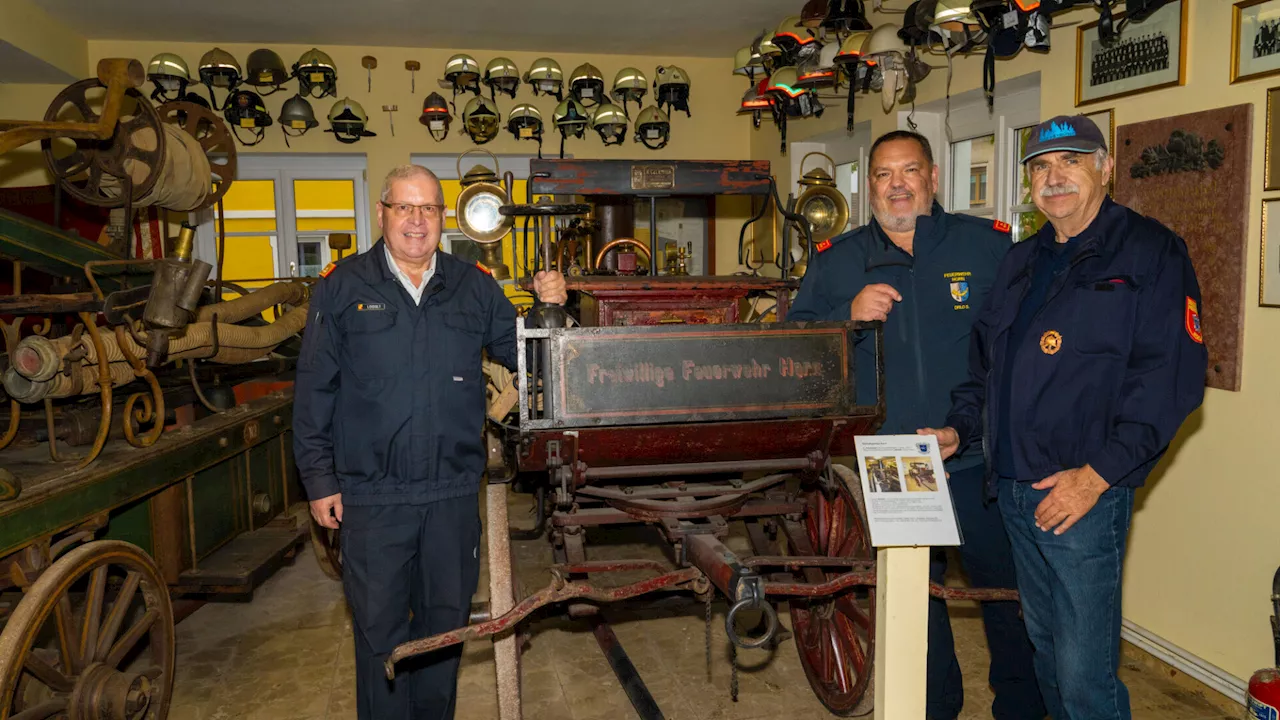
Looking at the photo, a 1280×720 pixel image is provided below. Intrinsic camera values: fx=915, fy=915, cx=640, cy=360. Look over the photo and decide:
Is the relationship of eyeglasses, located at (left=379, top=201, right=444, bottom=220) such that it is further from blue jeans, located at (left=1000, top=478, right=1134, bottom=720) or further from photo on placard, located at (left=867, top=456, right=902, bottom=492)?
blue jeans, located at (left=1000, top=478, right=1134, bottom=720)

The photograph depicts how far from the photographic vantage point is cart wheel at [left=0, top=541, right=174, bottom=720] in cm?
257

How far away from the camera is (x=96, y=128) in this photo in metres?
3.70

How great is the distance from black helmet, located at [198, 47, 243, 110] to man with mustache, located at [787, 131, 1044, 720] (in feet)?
22.7

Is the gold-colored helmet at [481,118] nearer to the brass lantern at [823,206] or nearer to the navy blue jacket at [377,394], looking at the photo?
the brass lantern at [823,206]

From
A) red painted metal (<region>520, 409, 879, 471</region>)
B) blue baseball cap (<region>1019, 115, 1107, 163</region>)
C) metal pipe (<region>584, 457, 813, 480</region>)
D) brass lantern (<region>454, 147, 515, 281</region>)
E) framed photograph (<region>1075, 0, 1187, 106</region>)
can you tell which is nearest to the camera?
blue baseball cap (<region>1019, 115, 1107, 163</region>)

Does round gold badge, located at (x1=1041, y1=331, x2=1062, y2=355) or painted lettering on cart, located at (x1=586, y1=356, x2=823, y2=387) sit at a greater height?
round gold badge, located at (x1=1041, y1=331, x2=1062, y2=355)

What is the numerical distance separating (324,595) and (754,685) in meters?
2.57

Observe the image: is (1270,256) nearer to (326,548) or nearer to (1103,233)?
(1103,233)

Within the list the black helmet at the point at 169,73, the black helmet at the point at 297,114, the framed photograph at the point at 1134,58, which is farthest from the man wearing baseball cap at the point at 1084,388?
the black helmet at the point at 169,73

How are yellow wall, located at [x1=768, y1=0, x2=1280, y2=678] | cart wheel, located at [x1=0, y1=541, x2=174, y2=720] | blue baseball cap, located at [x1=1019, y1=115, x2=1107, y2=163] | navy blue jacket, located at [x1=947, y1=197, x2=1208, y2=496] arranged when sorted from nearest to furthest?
navy blue jacket, located at [x1=947, y1=197, x2=1208, y2=496] → blue baseball cap, located at [x1=1019, y1=115, x2=1107, y2=163] → cart wheel, located at [x1=0, y1=541, x2=174, y2=720] → yellow wall, located at [x1=768, y1=0, x2=1280, y2=678]

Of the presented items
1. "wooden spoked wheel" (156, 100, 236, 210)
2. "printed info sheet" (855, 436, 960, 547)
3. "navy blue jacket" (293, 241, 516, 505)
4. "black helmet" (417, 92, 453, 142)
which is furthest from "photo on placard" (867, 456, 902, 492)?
"black helmet" (417, 92, 453, 142)

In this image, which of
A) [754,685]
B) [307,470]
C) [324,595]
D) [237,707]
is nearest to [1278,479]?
[754,685]

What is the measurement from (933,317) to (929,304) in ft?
0.15

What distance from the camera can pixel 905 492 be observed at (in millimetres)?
2090
